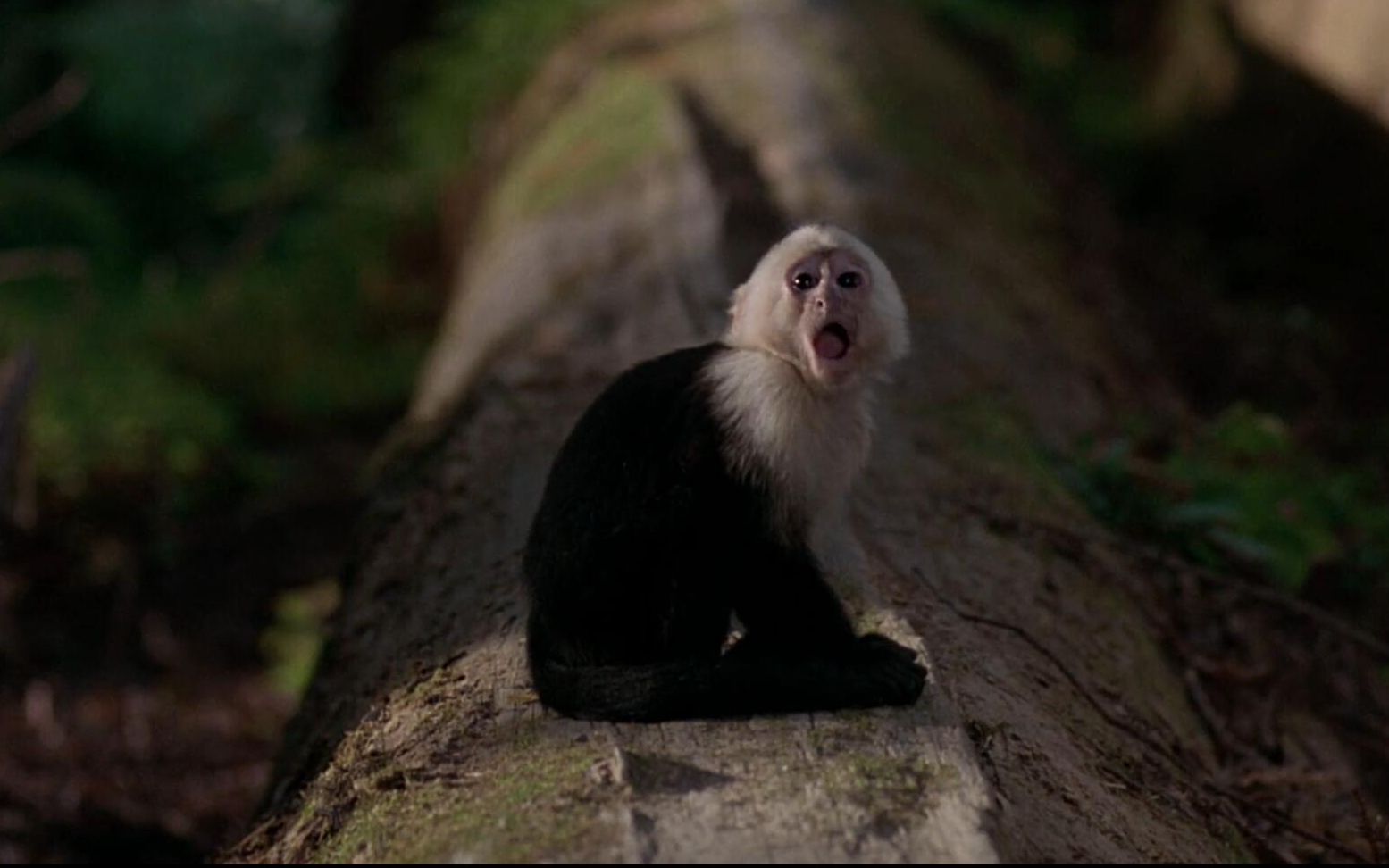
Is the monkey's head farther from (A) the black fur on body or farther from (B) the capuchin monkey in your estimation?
(A) the black fur on body

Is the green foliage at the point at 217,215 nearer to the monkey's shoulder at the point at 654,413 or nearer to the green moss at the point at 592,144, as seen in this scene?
the green moss at the point at 592,144

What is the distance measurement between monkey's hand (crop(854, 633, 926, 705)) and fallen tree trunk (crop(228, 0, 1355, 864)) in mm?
38

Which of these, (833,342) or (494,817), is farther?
(833,342)

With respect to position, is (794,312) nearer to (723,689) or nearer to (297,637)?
(723,689)

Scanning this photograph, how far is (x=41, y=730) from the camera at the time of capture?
5.49 m

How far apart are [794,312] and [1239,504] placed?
1.85 meters

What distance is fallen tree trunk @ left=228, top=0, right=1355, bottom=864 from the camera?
2457mm

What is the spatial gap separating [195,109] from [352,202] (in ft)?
4.99

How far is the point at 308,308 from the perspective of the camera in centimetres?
814

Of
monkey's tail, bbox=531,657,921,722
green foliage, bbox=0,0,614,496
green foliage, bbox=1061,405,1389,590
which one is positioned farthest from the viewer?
green foliage, bbox=0,0,614,496

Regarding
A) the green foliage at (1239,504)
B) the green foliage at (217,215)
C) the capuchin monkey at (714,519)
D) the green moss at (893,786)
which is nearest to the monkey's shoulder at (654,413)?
the capuchin monkey at (714,519)

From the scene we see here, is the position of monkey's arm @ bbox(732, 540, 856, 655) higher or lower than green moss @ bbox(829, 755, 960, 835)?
higher

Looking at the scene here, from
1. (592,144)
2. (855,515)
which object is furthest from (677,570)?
(592,144)

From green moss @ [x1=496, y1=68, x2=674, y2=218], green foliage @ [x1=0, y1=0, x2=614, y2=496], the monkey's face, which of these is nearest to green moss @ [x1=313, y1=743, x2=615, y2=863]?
the monkey's face
